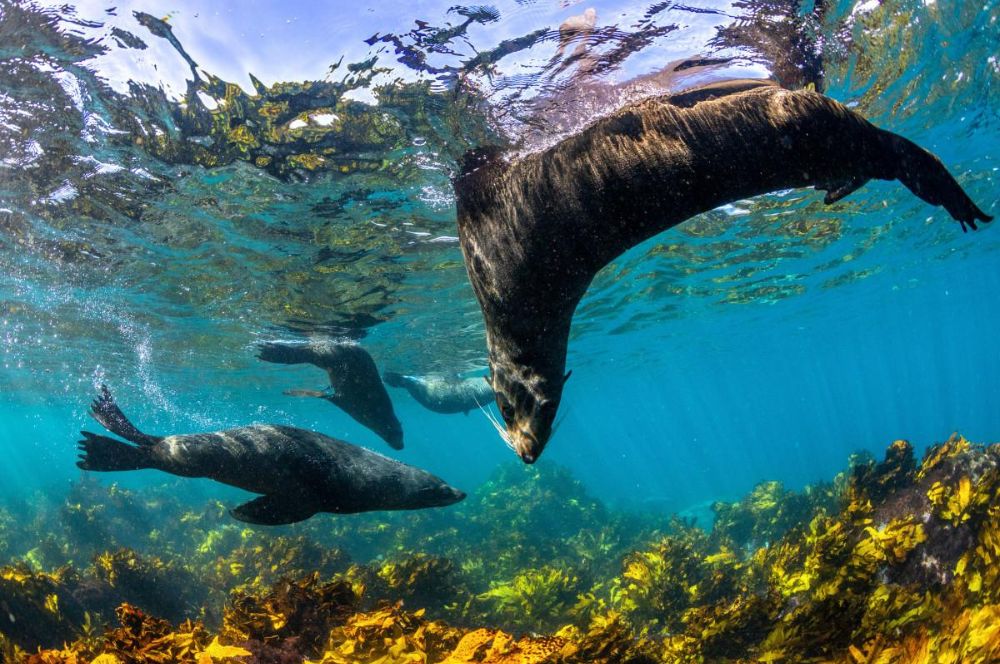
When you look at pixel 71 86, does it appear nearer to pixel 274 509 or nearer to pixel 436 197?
pixel 436 197

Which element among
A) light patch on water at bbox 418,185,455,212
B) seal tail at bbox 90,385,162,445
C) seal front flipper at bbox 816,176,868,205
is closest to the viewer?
seal front flipper at bbox 816,176,868,205

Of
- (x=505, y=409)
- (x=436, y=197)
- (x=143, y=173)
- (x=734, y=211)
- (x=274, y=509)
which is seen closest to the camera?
(x=505, y=409)

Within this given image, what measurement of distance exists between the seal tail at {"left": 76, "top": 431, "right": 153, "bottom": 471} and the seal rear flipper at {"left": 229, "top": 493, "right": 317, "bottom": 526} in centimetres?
109

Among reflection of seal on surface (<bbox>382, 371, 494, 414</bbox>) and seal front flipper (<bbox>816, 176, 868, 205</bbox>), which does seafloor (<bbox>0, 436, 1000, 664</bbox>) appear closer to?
seal front flipper (<bbox>816, 176, 868, 205</bbox>)

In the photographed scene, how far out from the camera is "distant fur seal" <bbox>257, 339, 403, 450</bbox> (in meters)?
8.70

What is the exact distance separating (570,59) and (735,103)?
305 centimetres

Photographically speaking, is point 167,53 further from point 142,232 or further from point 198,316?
point 198,316

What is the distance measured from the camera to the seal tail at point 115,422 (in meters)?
4.90

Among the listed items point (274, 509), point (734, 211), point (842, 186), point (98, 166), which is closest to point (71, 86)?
point (98, 166)

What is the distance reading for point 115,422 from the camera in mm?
5094

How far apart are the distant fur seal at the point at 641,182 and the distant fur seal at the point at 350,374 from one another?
223 inches

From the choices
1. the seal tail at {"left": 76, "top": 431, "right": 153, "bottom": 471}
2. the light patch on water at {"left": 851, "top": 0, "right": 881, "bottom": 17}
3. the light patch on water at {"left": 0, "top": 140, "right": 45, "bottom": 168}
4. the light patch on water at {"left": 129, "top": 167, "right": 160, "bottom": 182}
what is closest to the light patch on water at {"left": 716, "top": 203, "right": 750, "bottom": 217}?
the light patch on water at {"left": 851, "top": 0, "right": 881, "bottom": 17}

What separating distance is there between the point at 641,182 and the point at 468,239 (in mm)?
1474

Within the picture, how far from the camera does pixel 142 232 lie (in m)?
9.52
